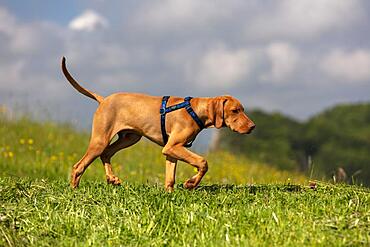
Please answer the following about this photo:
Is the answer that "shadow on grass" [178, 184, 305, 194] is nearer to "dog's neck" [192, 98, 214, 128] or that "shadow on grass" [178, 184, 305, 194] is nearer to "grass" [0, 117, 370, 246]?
"grass" [0, 117, 370, 246]

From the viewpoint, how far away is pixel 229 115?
24.0 feet

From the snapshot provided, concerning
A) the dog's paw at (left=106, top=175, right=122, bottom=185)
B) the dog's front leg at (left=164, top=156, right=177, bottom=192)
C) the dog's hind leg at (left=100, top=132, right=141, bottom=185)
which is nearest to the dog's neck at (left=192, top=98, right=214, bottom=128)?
the dog's front leg at (left=164, top=156, right=177, bottom=192)

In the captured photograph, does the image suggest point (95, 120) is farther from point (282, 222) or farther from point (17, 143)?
Result: point (17, 143)

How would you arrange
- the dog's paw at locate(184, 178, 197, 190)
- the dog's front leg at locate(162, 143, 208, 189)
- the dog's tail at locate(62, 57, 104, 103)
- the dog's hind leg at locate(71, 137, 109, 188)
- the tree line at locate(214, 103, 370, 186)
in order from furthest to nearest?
1. the tree line at locate(214, 103, 370, 186)
2. the dog's tail at locate(62, 57, 104, 103)
3. the dog's hind leg at locate(71, 137, 109, 188)
4. the dog's paw at locate(184, 178, 197, 190)
5. the dog's front leg at locate(162, 143, 208, 189)

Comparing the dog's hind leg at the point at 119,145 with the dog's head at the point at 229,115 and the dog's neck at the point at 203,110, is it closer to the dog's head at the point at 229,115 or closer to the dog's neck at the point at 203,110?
the dog's neck at the point at 203,110

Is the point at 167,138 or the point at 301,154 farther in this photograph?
the point at 301,154

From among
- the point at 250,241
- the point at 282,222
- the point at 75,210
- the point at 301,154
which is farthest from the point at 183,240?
the point at 301,154

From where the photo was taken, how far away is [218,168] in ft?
48.2

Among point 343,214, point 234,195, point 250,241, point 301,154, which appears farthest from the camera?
point 301,154

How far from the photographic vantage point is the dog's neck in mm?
7266

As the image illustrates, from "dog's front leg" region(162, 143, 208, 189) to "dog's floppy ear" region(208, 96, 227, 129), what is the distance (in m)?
0.52

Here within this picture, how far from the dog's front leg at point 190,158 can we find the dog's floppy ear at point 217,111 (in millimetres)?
523

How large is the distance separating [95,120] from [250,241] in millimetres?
3000

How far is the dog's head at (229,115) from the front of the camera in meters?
7.30
